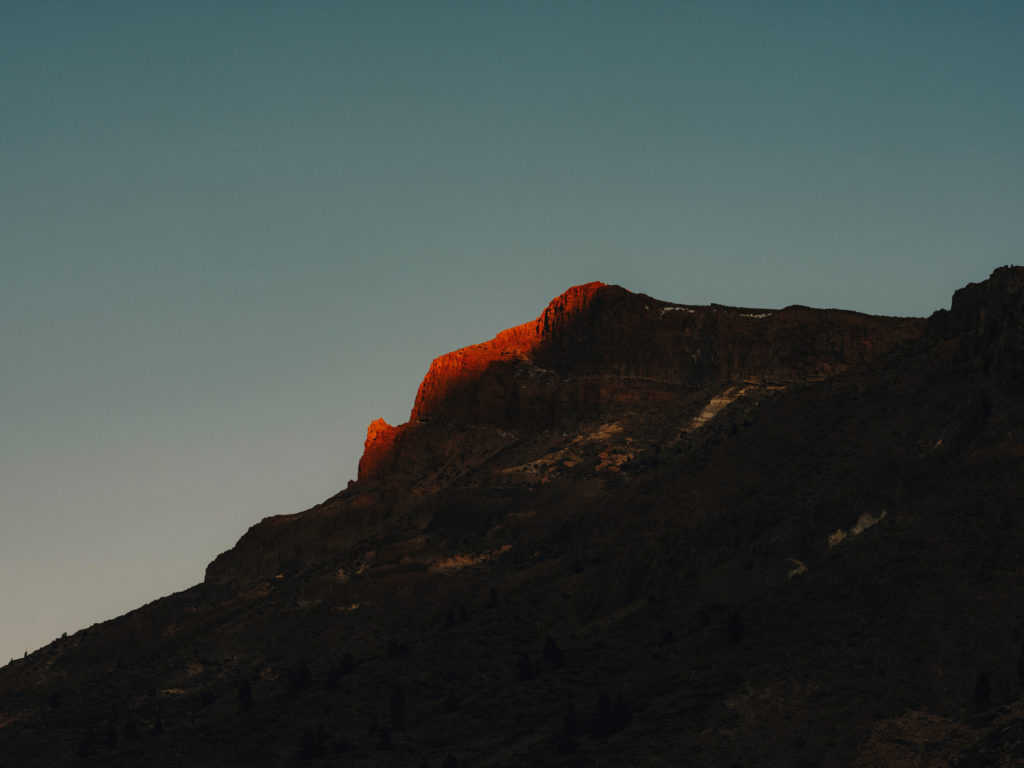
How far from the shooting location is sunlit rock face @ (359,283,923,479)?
138m

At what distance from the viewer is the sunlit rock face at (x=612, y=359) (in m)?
138

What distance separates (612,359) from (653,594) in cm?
6099

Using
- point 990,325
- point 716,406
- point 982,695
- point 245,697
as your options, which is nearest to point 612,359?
point 716,406

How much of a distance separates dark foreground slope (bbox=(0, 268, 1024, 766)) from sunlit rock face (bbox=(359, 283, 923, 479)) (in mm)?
377

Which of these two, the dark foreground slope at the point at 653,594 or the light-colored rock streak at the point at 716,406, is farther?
the light-colored rock streak at the point at 716,406

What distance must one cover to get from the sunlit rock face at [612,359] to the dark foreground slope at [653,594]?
38 centimetres

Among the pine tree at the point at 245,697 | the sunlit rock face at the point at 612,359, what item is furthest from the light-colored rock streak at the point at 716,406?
the pine tree at the point at 245,697

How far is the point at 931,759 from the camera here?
2345 inches

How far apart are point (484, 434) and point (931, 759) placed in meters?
91.6

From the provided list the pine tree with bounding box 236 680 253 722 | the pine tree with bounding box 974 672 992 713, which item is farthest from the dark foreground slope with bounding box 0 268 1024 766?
the pine tree with bounding box 236 680 253 722

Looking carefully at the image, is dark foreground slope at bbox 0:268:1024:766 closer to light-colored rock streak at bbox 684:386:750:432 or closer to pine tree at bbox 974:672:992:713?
pine tree at bbox 974:672:992:713

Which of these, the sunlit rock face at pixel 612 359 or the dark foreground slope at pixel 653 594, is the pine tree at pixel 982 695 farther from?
the sunlit rock face at pixel 612 359

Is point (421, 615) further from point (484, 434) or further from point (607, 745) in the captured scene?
point (484, 434)

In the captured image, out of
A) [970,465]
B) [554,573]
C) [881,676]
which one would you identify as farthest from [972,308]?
[881,676]
